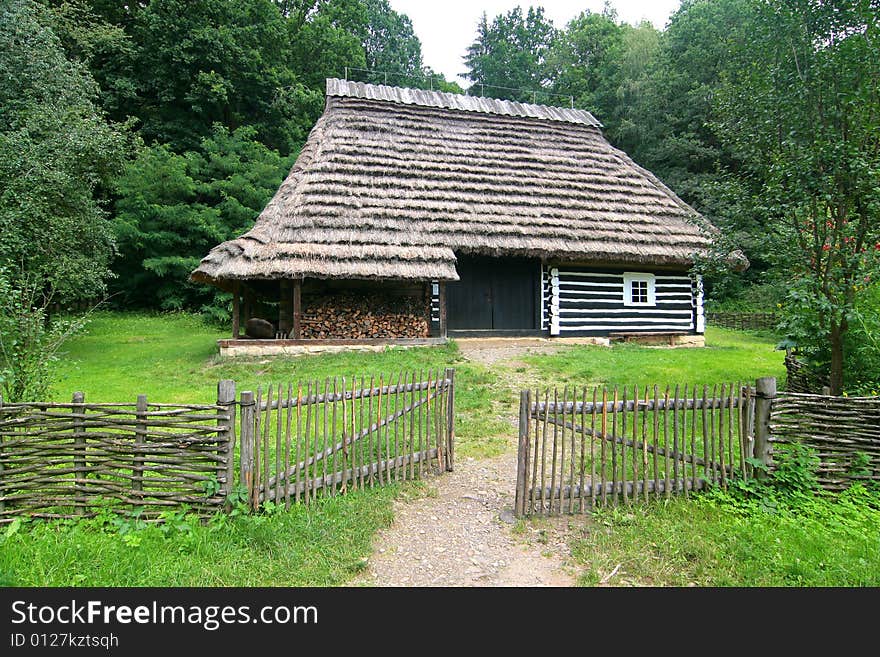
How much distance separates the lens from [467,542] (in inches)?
161

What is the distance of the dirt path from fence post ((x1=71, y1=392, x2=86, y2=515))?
2.40 meters

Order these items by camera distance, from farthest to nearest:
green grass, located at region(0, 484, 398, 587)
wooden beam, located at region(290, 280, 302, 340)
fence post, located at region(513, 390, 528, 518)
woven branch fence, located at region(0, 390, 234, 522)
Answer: wooden beam, located at region(290, 280, 302, 340) → fence post, located at region(513, 390, 528, 518) → woven branch fence, located at region(0, 390, 234, 522) → green grass, located at region(0, 484, 398, 587)

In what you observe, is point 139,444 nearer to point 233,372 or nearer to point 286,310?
point 233,372

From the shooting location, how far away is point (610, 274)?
15.0 m

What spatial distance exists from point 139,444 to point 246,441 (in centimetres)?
83

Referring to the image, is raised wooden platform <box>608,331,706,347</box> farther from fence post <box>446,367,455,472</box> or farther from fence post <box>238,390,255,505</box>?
fence post <box>238,390,255,505</box>

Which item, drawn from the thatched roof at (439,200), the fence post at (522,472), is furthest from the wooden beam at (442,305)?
the fence post at (522,472)

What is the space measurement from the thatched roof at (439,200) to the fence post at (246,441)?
7.49 meters

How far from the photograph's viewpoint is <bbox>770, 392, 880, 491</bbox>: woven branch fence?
16.0ft

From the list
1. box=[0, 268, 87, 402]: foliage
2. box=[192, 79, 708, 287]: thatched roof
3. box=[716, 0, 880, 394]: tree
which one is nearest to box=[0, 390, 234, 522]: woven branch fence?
box=[0, 268, 87, 402]: foliage

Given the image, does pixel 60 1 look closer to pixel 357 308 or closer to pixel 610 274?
pixel 357 308

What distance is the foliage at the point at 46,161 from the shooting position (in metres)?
10.4

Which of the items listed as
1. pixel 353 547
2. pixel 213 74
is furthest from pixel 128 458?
pixel 213 74

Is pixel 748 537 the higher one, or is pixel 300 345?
Result: pixel 300 345
